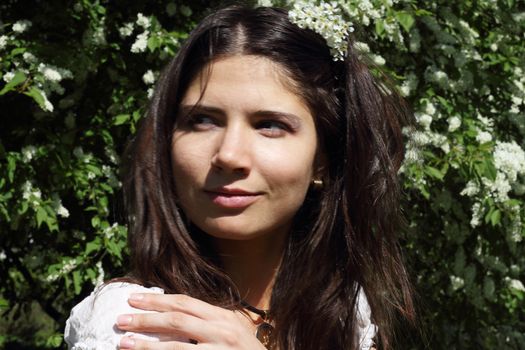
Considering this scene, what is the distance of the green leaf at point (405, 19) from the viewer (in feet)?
10.0

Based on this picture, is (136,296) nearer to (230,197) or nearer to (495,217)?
(230,197)

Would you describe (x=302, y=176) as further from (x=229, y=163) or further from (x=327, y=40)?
(x=327, y=40)

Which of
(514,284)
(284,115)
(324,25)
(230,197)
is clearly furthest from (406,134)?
(230,197)

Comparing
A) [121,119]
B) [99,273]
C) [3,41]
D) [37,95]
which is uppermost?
[3,41]

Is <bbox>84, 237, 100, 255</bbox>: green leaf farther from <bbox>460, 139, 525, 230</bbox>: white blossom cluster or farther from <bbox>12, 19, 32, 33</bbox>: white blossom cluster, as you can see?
<bbox>460, 139, 525, 230</bbox>: white blossom cluster

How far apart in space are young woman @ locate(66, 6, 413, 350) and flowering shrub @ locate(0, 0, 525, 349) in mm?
1137

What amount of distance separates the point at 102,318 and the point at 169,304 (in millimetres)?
111

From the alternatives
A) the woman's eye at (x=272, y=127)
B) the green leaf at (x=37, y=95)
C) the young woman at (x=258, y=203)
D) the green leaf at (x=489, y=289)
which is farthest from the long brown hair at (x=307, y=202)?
the green leaf at (x=489, y=289)

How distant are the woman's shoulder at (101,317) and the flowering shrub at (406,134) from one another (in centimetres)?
153

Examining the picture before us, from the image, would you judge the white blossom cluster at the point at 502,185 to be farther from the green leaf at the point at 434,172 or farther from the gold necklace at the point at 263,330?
the gold necklace at the point at 263,330

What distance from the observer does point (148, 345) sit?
1.35 metres

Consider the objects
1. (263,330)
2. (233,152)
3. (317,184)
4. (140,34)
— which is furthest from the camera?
(140,34)

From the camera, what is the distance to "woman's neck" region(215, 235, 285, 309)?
5.52 ft

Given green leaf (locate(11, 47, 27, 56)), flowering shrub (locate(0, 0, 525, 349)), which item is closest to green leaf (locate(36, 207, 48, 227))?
flowering shrub (locate(0, 0, 525, 349))
